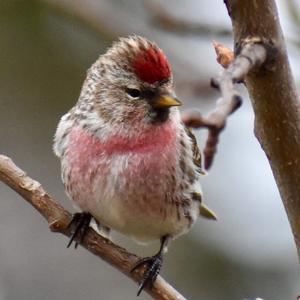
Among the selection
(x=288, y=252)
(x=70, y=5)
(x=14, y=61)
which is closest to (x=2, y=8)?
(x=14, y=61)

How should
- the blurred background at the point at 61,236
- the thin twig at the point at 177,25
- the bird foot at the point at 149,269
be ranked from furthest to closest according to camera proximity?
1. the blurred background at the point at 61,236
2. the thin twig at the point at 177,25
3. the bird foot at the point at 149,269

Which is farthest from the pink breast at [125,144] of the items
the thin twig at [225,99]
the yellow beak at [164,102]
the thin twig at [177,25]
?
the thin twig at [225,99]

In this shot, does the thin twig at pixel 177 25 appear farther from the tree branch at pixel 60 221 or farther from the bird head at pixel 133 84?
the tree branch at pixel 60 221

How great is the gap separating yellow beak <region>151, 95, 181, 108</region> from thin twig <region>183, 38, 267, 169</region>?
1148 millimetres

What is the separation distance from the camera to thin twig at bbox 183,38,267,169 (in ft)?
5.86

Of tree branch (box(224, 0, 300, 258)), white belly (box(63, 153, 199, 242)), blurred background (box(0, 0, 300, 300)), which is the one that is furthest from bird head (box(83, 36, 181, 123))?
blurred background (box(0, 0, 300, 300))

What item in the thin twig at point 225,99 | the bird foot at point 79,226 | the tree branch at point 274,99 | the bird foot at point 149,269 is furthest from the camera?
the bird foot at point 79,226

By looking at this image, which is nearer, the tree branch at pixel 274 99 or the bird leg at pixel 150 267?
the tree branch at pixel 274 99

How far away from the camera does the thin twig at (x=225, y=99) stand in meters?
1.79

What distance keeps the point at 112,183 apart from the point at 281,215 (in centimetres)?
422

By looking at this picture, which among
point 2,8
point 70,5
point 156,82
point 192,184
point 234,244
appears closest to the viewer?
point 156,82

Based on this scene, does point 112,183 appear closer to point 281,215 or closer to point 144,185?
point 144,185

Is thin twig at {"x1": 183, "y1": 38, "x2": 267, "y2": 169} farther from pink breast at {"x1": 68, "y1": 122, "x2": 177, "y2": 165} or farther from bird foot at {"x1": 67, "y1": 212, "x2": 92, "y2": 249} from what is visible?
pink breast at {"x1": 68, "y1": 122, "x2": 177, "y2": 165}

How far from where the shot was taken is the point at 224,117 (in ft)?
5.82
